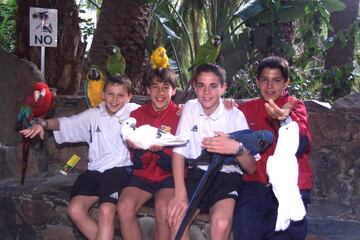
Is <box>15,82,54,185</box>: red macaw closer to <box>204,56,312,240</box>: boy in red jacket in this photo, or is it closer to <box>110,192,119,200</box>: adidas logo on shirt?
<box>110,192,119,200</box>: adidas logo on shirt

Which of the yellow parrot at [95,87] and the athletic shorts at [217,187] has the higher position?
the yellow parrot at [95,87]

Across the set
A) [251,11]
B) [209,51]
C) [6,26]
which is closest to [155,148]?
[209,51]

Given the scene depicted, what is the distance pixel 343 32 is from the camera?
16.7 feet

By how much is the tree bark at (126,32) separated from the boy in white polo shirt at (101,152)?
1877 mm

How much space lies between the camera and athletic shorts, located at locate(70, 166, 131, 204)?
3.18 metres

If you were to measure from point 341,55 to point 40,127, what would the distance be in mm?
3657

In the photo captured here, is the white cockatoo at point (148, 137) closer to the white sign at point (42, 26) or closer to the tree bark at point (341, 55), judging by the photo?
the white sign at point (42, 26)

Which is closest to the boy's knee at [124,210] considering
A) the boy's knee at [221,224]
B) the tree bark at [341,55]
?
the boy's knee at [221,224]

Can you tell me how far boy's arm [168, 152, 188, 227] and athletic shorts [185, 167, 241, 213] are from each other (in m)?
0.14

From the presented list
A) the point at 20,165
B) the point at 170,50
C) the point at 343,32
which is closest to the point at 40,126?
the point at 20,165

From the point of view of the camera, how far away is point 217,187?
9.67ft

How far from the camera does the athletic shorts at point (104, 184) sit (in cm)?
318

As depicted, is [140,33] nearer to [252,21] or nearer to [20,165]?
[252,21]

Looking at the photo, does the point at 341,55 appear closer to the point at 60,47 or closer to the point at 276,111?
the point at 60,47
